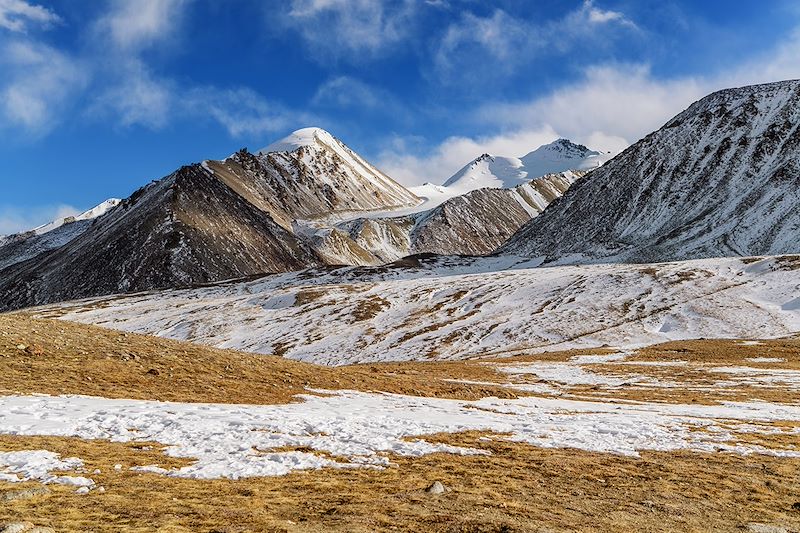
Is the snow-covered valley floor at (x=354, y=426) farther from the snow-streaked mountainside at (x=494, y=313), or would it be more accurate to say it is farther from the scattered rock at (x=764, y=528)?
the snow-streaked mountainside at (x=494, y=313)

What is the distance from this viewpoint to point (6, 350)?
22906mm

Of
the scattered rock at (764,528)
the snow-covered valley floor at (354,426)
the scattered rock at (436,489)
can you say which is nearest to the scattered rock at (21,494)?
the snow-covered valley floor at (354,426)

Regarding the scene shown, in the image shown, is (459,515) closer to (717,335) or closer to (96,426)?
(96,426)

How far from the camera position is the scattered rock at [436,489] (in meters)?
11.4

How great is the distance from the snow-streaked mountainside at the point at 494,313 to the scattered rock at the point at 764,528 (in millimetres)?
61499

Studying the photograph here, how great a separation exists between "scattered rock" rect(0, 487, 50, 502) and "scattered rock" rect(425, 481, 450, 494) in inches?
286

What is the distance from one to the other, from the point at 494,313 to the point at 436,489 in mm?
79367

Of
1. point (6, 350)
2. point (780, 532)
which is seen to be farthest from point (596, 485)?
point (6, 350)

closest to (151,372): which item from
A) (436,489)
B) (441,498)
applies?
(436,489)

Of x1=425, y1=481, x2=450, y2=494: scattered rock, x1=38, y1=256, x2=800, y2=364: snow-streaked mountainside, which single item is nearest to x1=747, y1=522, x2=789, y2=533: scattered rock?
x1=425, y1=481, x2=450, y2=494: scattered rock

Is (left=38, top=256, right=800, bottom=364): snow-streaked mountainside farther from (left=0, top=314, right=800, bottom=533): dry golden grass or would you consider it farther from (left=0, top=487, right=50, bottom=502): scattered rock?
(left=0, top=487, right=50, bottom=502): scattered rock

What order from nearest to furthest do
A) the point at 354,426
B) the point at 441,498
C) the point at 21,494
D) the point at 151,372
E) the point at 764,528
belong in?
the point at 21,494, the point at 764,528, the point at 441,498, the point at 354,426, the point at 151,372

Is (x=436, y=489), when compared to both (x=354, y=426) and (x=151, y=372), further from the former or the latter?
(x=151, y=372)

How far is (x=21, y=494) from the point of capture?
9.51 metres
